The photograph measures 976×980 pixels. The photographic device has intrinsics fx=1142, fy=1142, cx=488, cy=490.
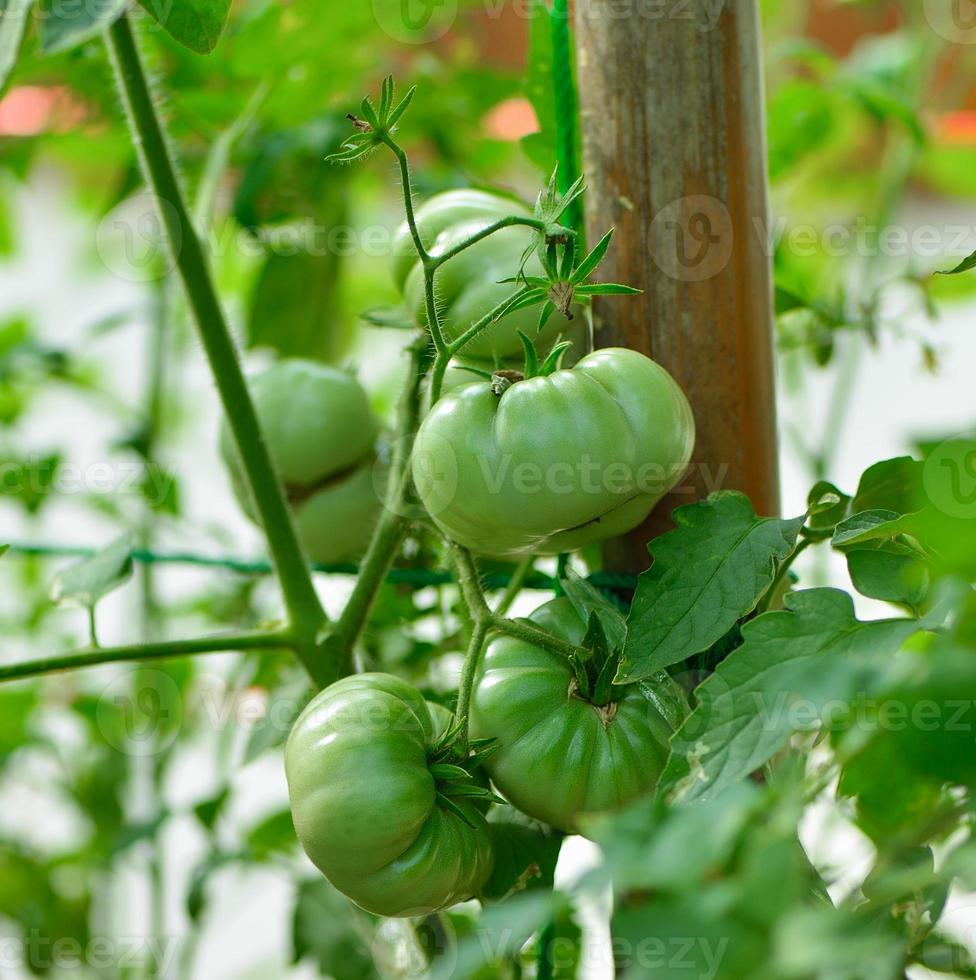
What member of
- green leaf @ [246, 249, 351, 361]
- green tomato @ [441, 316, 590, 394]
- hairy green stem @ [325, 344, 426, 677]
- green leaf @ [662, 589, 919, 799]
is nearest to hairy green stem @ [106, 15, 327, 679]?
hairy green stem @ [325, 344, 426, 677]

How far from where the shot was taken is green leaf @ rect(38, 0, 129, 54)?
443 millimetres

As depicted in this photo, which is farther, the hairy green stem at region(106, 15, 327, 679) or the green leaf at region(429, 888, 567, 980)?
the hairy green stem at region(106, 15, 327, 679)

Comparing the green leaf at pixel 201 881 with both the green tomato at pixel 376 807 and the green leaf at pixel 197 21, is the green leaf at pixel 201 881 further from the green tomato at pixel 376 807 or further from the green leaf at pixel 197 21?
the green leaf at pixel 197 21

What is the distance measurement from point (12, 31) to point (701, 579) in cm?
36

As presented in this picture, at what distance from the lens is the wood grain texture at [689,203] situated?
0.54 m

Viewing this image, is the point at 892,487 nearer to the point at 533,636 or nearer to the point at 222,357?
the point at 533,636

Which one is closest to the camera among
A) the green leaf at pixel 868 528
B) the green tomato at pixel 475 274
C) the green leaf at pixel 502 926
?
the green leaf at pixel 502 926

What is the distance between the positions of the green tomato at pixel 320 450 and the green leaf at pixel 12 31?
255 mm

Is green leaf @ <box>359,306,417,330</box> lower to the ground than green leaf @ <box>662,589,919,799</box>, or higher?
higher

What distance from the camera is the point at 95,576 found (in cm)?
58

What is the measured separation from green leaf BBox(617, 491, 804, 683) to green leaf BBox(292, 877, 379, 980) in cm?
44

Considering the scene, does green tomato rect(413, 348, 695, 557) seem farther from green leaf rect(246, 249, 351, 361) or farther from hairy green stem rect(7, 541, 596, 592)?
green leaf rect(246, 249, 351, 361)

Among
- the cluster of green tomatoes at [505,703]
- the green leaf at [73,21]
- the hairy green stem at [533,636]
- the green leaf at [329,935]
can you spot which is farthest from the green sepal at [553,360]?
the green leaf at [329,935]

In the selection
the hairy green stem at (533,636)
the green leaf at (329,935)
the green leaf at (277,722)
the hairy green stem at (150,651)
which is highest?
the hairy green stem at (533,636)
